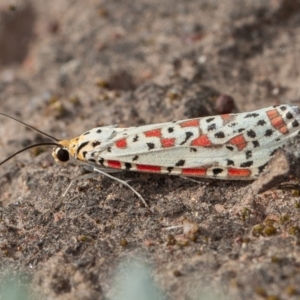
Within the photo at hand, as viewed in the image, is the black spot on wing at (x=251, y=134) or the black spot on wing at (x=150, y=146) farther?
the black spot on wing at (x=150, y=146)

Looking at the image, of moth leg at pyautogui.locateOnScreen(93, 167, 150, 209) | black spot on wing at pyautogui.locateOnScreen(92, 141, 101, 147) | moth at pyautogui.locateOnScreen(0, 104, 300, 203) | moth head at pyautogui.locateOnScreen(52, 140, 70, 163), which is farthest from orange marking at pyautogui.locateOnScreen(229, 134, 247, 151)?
moth head at pyautogui.locateOnScreen(52, 140, 70, 163)

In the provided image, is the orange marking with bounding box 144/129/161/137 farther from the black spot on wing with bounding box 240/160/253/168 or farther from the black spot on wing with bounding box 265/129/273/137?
the black spot on wing with bounding box 265/129/273/137

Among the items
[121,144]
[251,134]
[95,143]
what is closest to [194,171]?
[251,134]

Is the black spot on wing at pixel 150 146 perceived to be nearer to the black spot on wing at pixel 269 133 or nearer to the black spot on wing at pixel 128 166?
the black spot on wing at pixel 128 166

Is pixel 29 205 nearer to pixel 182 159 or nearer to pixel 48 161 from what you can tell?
pixel 48 161

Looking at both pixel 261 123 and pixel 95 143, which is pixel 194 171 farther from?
pixel 95 143

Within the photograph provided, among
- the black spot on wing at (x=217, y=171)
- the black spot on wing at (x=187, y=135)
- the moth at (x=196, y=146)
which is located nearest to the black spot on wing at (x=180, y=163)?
the moth at (x=196, y=146)
